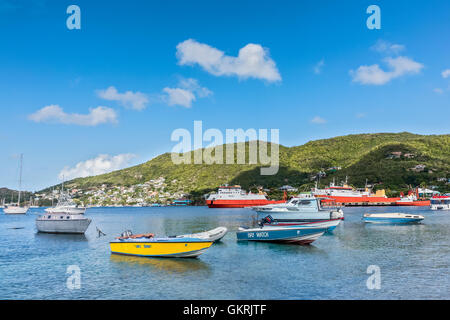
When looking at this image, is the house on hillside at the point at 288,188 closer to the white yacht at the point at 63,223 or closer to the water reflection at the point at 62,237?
the white yacht at the point at 63,223

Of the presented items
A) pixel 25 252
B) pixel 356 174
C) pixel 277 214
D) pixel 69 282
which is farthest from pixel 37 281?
pixel 356 174

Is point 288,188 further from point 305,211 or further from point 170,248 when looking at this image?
point 170,248

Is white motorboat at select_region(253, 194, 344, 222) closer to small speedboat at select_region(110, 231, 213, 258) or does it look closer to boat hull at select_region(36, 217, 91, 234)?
small speedboat at select_region(110, 231, 213, 258)

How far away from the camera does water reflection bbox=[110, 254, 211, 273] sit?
67.9 ft

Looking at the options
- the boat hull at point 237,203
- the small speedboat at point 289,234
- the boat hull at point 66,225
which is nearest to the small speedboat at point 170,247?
the small speedboat at point 289,234

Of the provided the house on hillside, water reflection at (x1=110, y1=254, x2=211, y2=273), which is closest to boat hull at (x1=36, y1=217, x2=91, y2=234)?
water reflection at (x1=110, y1=254, x2=211, y2=273)

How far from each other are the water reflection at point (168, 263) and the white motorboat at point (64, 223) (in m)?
18.7

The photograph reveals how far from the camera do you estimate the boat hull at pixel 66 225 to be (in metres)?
41.3

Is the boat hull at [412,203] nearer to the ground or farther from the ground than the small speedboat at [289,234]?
nearer to the ground

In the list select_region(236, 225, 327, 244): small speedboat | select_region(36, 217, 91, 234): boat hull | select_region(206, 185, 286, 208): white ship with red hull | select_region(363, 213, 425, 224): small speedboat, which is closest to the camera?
select_region(236, 225, 327, 244): small speedboat

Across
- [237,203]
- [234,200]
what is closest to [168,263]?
[234,200]

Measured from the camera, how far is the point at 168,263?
73.2 ft

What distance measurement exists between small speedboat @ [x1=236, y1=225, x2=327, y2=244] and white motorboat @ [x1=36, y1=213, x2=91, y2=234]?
22600 mm
